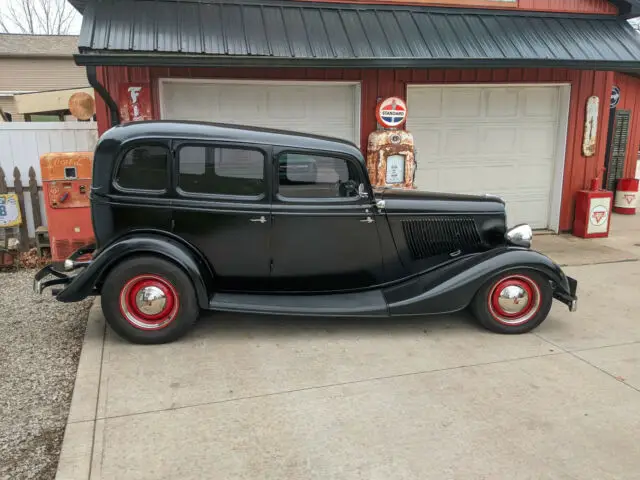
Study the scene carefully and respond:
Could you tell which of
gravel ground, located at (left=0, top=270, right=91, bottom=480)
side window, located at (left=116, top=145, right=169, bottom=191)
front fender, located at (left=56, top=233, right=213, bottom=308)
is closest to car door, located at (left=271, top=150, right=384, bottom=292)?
front fender, located at (left=56, top=233, right=213, bottom=308)

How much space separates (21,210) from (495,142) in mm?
6835

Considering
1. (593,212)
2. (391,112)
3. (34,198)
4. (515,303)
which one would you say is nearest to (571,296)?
(515,303)

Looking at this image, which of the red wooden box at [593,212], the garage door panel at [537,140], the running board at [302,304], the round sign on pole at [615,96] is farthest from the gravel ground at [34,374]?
the round sign on pole at [615,96]

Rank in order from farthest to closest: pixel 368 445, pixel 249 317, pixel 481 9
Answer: pixel 481 9, pixel 249 317, pixel 368 445

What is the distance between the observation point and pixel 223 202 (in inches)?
168

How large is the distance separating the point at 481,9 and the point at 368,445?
22.3ft

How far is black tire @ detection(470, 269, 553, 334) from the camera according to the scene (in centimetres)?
442

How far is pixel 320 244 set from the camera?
4422 mm

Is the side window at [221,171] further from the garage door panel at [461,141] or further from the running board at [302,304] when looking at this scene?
the garage door panel at [461,141]

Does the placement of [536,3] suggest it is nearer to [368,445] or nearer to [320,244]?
[320,244]

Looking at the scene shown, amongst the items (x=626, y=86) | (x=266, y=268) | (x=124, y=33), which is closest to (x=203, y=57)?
(x=124, y=33)

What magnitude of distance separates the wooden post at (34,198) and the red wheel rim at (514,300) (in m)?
5.53

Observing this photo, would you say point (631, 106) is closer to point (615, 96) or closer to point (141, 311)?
point (615, 96)

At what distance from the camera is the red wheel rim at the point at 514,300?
4434 millimetres
